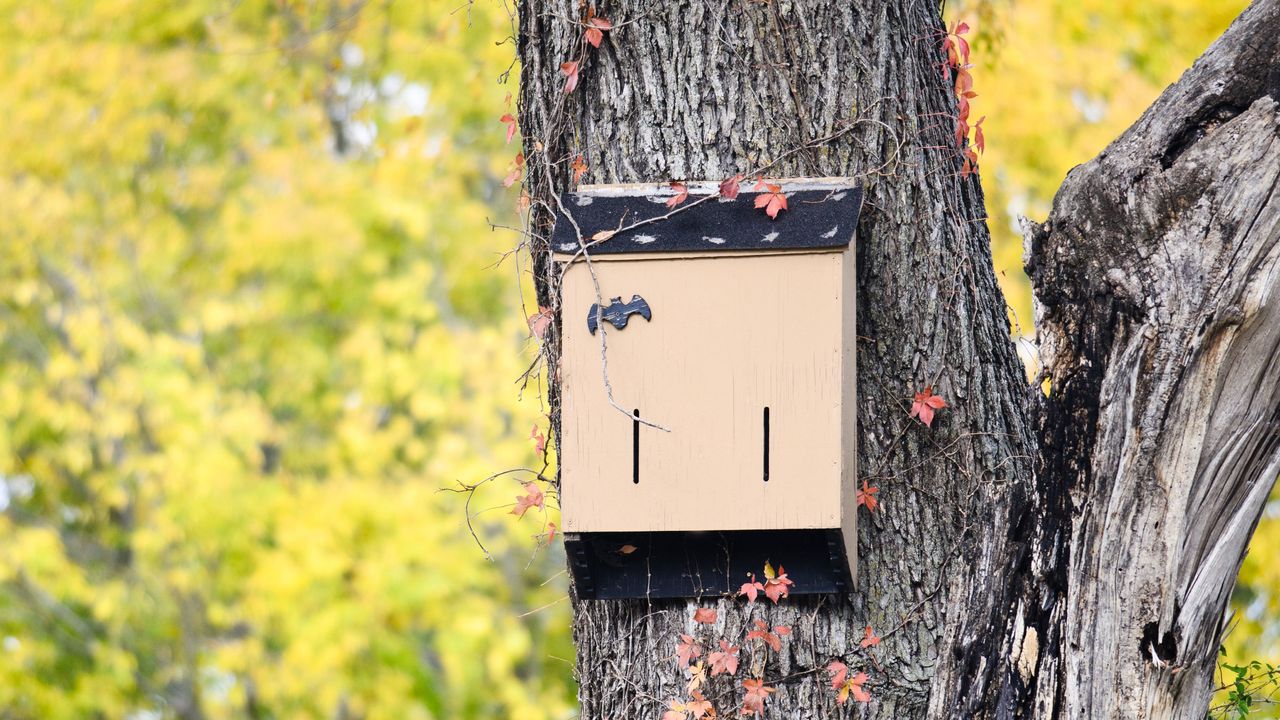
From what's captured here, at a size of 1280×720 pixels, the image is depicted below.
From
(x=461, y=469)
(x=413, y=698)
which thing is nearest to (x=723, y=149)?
(x=461, y=469)

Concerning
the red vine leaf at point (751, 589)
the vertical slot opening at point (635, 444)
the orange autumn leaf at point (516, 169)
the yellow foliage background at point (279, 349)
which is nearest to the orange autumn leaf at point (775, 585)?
the red vine leaf at point (751, 589)

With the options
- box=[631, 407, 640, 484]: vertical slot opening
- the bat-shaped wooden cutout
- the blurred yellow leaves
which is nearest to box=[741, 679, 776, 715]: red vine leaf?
box=[631, 407, 640, 484]: vertical slot opening

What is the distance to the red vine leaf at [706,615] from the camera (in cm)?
213

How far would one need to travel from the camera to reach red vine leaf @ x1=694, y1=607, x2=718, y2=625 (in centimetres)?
213

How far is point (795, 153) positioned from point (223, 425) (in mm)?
5078

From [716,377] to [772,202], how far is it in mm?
300

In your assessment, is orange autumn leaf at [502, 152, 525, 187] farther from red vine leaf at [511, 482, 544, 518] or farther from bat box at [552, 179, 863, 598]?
red vine leaf at [511, 482, 544, 518]

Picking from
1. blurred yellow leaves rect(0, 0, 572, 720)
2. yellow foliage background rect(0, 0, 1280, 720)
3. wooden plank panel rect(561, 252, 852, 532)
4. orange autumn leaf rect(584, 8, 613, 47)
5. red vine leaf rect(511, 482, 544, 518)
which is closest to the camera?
wooden plank panel rect(561, 252, 852, 532)

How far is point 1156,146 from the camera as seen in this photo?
5.67 ft

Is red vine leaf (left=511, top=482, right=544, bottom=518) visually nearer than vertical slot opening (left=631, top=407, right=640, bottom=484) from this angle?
No

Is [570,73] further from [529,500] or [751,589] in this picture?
[751,589]

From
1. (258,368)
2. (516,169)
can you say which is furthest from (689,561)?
(258,368)

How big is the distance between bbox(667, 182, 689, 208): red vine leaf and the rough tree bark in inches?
2.3

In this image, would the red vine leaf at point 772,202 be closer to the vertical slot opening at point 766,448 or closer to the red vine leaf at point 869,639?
the vertical slot opening at point 766,448
